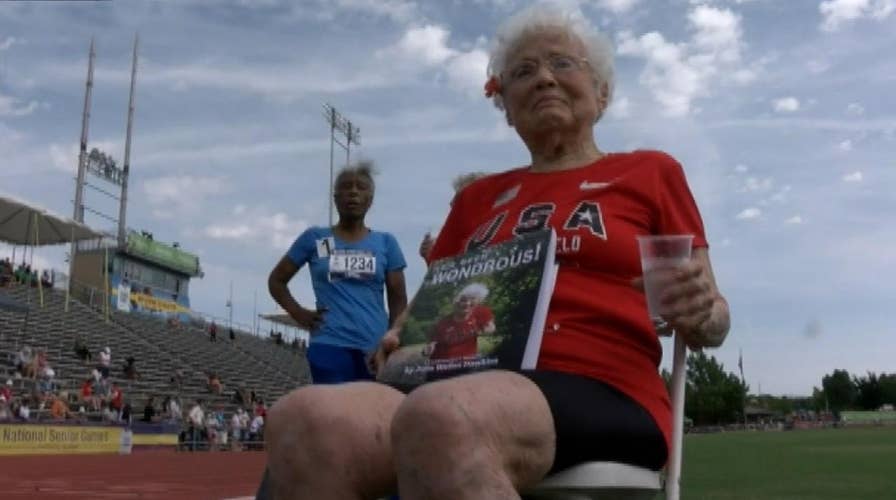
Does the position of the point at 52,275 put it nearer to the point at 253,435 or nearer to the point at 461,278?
the point at 253,435

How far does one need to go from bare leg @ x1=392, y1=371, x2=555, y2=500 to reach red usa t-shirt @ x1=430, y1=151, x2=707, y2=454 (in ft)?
0.79

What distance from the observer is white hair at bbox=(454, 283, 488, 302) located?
2.06 metres

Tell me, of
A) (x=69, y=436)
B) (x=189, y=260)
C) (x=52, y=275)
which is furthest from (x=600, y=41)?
(x=189, y=260)

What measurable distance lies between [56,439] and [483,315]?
63.9 feet

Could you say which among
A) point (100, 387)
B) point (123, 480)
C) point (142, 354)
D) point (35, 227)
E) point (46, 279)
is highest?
point (35, 227)

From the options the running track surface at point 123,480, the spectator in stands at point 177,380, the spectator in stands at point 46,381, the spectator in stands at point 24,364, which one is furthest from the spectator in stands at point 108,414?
the spectator in stands at point 177,380

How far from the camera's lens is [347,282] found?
4.47 meters

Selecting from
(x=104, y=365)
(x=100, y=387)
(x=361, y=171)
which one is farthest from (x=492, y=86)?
(x=104, y=365)

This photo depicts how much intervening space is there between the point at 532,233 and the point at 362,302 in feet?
7.92

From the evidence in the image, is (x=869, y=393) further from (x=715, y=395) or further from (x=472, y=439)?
(x=472, y=439)

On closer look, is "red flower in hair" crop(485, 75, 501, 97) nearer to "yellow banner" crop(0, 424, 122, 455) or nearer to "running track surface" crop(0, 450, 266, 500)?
"running track surface" crop(0, 450, 266, 500)

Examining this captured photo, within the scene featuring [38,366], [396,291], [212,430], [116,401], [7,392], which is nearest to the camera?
[396,291]

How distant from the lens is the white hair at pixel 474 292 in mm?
2063

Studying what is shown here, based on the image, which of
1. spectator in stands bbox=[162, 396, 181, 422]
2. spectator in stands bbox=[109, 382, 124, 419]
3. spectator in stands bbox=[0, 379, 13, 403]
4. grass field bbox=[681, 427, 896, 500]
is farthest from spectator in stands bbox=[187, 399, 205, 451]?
grass field bbox=[681, 427, 896, 500]
